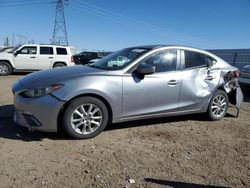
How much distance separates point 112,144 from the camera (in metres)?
4.99

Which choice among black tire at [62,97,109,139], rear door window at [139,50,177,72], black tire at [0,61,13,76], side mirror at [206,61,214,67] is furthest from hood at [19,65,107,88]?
black tire at [0,61,13,76]

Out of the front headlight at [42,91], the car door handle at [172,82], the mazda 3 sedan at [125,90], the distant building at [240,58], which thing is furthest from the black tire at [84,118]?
the distant building at [240,58]

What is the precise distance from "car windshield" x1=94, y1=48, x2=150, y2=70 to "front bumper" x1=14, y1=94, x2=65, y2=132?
130 centimetres

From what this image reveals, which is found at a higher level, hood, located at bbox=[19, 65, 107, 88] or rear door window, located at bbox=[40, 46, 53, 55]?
rear door window, located at bbox=[40, 46, 53, 55]

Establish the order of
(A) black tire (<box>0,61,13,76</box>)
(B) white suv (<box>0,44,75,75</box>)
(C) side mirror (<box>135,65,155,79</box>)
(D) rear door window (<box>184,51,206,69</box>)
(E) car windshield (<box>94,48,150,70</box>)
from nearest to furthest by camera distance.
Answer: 1. (C) side mirror (<box>135,65,155,79</box>)
2. (E) car windshield (<box>94,48,150,70</box>)
3. (D) rear door window (<box>184,51,206,69</box>)
4. (A) black tire (<box>0,61,13,76</box>)
5. (B) white suv (<box>0,44,75,75</box>)

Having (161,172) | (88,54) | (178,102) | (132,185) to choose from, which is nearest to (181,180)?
(161,172)

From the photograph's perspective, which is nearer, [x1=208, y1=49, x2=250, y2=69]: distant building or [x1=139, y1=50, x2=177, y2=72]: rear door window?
[x1=139, y1=50, x2=177, y2=72]: rear door window

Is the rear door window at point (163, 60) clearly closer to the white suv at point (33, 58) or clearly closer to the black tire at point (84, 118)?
the black tire at point (84, 118)

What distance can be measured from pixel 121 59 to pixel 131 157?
2.20 metres

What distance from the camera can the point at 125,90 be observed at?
17.7ft

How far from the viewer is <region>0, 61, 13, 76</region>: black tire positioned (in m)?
16.1

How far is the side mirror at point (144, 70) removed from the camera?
17.9 ft

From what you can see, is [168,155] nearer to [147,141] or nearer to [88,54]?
[147,141]

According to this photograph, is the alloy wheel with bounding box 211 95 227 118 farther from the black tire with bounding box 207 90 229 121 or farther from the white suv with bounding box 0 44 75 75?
the white suv with bounding box 0 44 75 75
